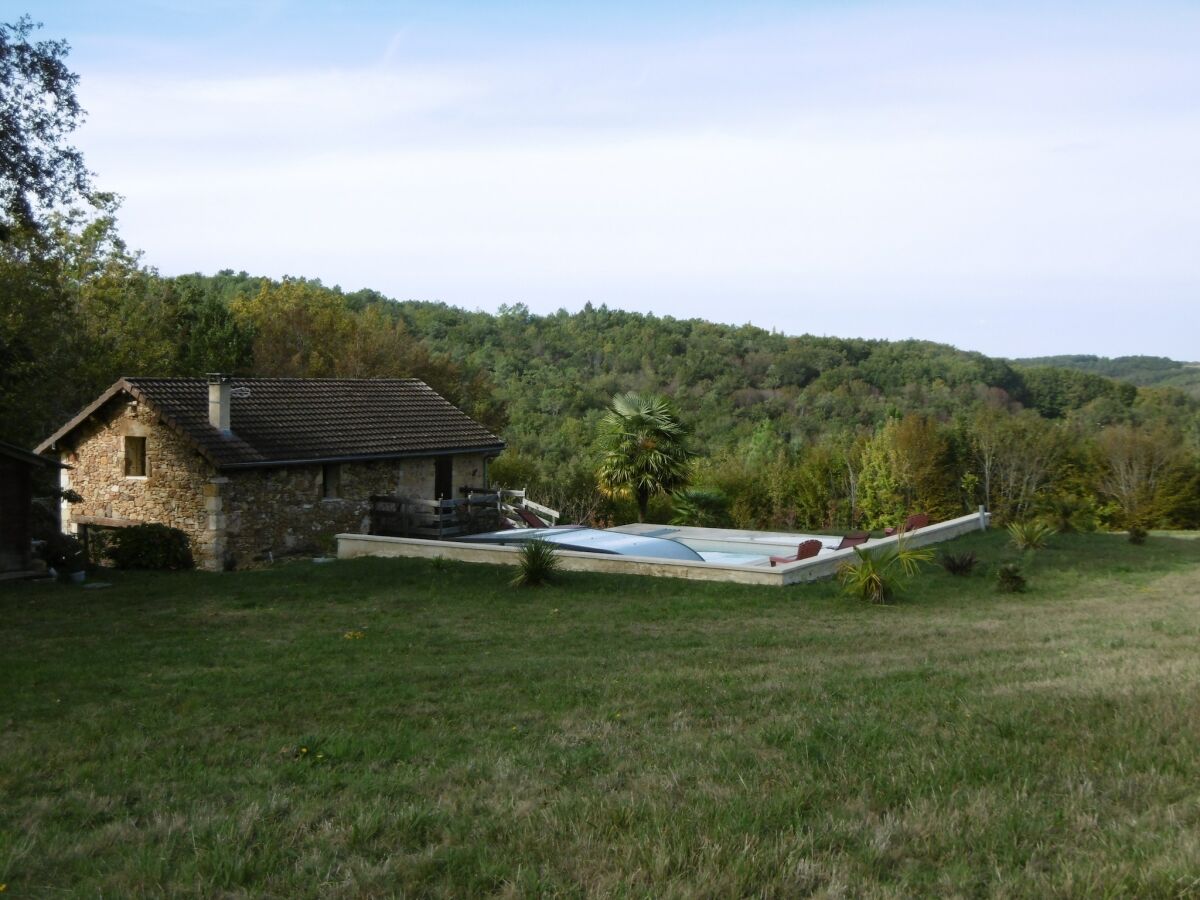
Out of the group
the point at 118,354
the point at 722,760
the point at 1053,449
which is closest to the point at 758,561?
the point at 1053,449

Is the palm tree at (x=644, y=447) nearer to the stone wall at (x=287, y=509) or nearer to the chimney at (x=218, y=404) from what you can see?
the stone wall at (x=287, y=509)

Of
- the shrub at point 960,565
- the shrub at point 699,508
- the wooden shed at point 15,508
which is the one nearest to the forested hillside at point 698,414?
the shrub at point 699,508

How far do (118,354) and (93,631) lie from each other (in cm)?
2311

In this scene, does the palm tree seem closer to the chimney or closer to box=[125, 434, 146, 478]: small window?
the chimney

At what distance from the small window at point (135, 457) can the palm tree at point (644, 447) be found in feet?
39.0

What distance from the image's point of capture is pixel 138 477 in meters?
23.5

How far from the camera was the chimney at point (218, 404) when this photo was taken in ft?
74.9

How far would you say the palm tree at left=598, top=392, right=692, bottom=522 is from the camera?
29203mm

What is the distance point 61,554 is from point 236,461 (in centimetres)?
383

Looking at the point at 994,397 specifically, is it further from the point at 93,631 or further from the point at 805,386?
the point at 93,631

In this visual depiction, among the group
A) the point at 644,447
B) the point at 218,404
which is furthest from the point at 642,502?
the point at 218,404

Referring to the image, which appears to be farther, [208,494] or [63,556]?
[208,494]

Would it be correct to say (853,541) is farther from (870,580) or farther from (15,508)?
(15,508)

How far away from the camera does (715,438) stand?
179 feet
